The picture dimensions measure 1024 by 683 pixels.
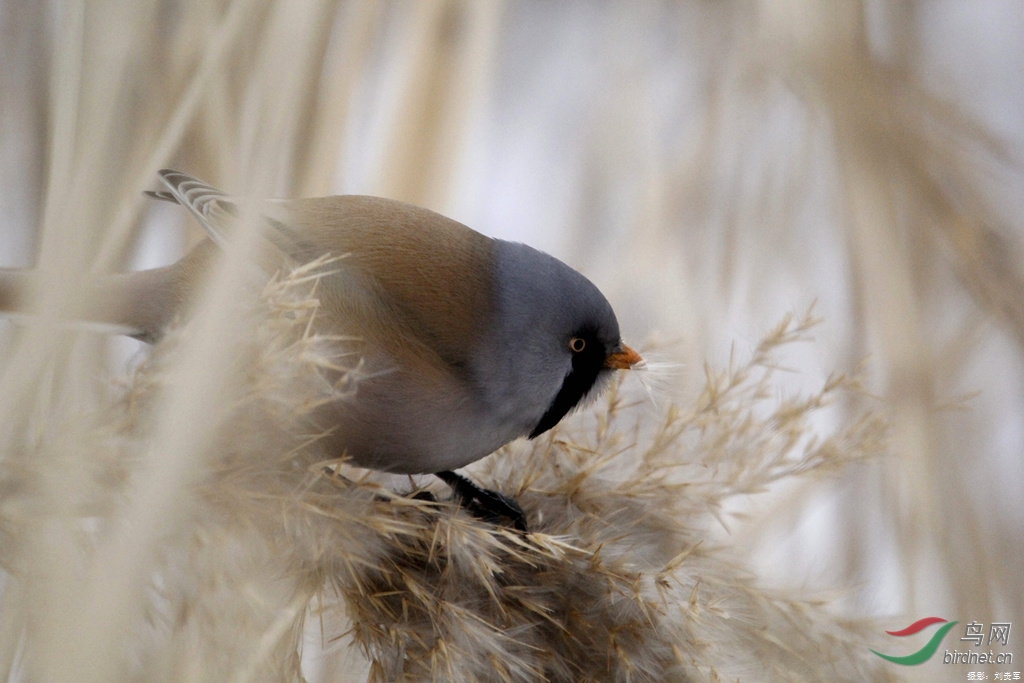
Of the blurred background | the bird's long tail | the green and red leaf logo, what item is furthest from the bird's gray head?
the green and red leaf logo

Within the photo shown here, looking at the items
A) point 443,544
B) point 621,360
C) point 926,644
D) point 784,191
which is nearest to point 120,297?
point 443,544

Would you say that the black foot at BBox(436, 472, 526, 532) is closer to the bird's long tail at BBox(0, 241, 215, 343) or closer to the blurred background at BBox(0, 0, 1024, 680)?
the blurred background at BBox(0, 0, 1024, 680)

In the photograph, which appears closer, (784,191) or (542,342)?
(542,342)

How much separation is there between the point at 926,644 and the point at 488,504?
637mm

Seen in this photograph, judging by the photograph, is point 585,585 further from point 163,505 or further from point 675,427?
point 163,505

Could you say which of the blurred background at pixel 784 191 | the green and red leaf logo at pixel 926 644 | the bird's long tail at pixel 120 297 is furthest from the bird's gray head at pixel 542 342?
the green and red leaf logo at pixel 926 644

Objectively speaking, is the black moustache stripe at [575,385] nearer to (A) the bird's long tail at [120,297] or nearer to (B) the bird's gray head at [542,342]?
(B) the bird's gray head at [542,342]

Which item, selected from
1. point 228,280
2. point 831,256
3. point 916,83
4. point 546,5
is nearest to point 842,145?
point 916,83

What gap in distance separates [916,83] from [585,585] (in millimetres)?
784

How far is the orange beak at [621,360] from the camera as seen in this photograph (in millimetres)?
914

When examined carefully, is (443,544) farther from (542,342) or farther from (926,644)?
(926,644)

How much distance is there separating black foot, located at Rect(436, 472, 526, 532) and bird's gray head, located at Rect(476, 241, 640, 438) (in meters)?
0.08

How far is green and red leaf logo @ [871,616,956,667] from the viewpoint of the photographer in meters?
0.89

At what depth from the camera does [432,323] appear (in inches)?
33.3
